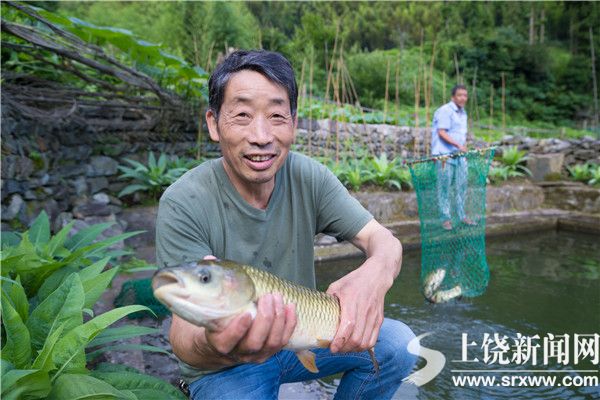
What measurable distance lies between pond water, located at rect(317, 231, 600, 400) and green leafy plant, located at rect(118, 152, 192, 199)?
2384mm

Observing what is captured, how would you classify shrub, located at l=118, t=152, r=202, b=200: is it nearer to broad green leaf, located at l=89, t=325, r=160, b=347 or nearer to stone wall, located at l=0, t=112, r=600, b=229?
stone wall, located at l=0, t=112, r=600, b=229

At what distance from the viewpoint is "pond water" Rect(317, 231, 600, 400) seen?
3150 mm

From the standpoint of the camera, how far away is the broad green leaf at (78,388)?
1.48 metres

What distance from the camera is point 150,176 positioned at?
21.2 ft

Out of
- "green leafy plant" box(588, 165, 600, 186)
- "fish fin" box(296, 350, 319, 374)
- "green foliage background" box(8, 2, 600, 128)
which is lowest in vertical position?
"green leafy plant" box(588, 165, 600, 186)

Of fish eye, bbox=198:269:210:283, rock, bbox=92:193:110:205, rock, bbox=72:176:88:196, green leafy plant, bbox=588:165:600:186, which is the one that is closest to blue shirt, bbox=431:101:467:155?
green leafy plant, bbox=588:165:600:186

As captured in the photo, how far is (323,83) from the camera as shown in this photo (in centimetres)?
2206

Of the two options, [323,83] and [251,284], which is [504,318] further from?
[323,83]

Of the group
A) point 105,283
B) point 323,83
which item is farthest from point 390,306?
point 323,83

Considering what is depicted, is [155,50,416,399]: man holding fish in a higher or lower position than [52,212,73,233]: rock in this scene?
higher

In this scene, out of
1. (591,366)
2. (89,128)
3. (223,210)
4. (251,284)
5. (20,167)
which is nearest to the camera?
(251,284)

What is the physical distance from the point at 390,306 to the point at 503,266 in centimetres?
226

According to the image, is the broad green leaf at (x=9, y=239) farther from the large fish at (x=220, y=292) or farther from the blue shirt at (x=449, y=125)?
the blue shirt at (x=449, y=125)

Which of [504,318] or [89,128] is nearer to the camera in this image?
[504,318]
